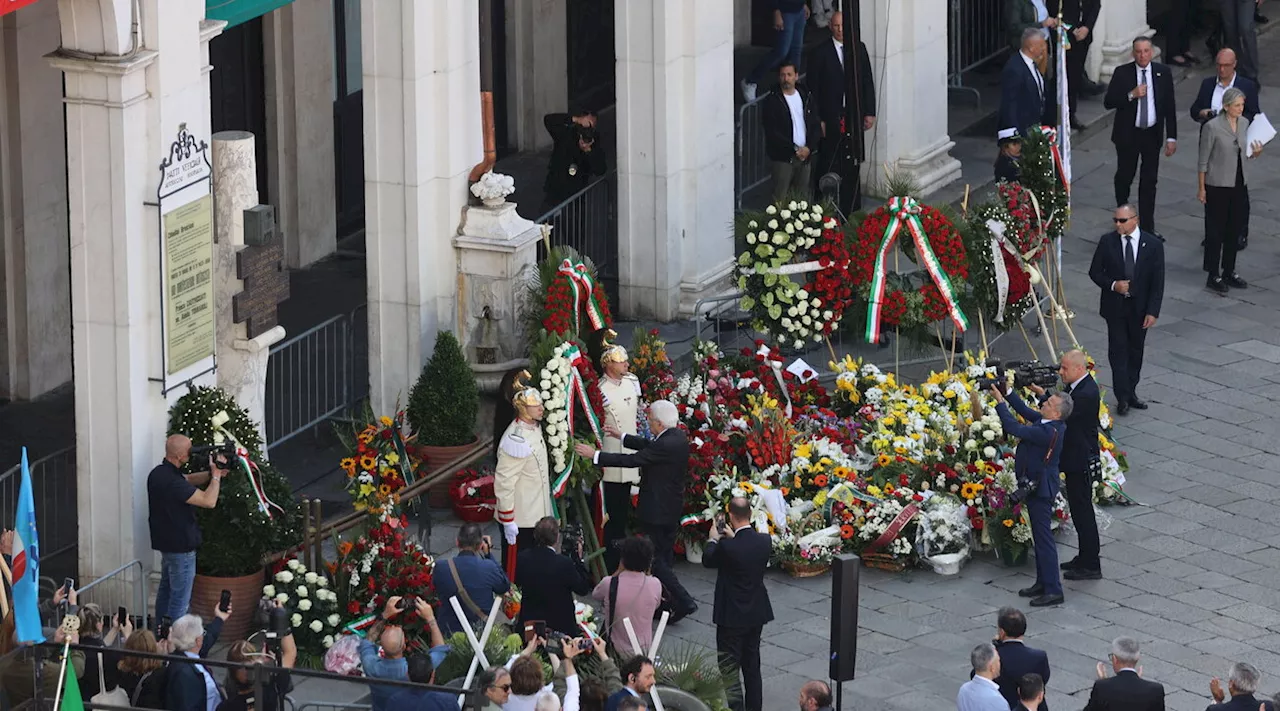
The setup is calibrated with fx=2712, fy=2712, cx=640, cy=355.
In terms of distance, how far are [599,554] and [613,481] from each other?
52cm

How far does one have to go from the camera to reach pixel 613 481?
17219 millimetres

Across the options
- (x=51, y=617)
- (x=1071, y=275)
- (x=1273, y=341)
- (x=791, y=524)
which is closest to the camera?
(x=51, y=617)

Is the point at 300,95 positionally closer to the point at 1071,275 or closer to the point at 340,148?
the point at 340,148

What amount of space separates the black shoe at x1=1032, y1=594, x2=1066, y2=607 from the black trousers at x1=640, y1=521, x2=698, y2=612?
213 cm

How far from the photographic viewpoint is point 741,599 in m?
15.1

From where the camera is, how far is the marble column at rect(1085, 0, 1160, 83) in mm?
27469

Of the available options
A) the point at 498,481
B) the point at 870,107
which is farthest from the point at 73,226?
the point at 870,107

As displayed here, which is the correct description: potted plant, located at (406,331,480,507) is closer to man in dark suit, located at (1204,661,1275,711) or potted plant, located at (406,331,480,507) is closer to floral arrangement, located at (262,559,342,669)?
floral arrangement, located at (262,559,342,669)

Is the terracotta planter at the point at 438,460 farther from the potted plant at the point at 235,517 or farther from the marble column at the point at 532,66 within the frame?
the marble column at the point at 532,66

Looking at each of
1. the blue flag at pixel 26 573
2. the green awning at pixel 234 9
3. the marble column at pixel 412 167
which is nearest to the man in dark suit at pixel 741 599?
the blue flag at pixel 26 573

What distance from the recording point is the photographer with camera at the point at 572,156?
21625mm

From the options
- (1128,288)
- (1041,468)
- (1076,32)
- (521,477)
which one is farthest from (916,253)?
(1076,32)

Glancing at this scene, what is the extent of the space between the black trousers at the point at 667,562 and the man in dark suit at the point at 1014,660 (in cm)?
194

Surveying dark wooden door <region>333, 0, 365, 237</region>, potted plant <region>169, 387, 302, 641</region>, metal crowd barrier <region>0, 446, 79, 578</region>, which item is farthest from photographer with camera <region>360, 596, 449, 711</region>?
dark wooden door <region>333, 0, 365, 237</region>
